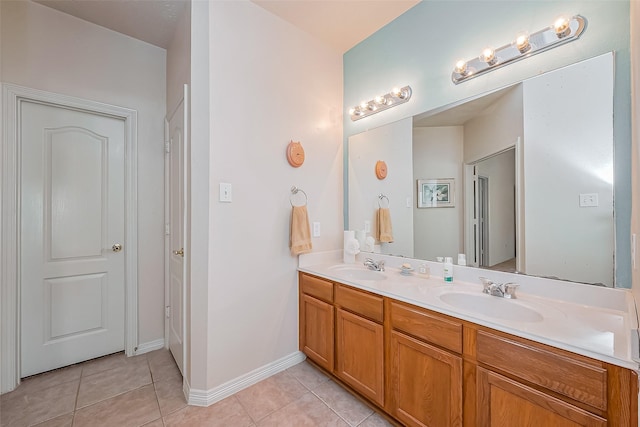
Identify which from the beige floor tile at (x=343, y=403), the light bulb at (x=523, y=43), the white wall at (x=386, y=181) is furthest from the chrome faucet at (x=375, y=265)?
the light bulb at (x=523, y=43)

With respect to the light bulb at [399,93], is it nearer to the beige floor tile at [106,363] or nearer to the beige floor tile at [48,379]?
the beige floor tile at [106,363]

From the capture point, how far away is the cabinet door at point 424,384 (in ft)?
3.86

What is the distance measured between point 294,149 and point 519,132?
1.45m

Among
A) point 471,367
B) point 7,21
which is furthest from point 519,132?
point 7,21

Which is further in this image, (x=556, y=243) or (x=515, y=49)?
(x=515, y=49)

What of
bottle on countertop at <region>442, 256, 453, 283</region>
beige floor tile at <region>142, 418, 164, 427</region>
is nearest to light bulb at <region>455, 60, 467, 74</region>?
bottle on countertop at <region>442, 256, 453, 283</region>

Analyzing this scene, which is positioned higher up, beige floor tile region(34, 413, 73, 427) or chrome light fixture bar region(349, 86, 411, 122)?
chrome light fixture bar region(349, 86, 411, 122)

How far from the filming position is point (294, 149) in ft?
6.81

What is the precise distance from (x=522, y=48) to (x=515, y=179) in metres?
0.70

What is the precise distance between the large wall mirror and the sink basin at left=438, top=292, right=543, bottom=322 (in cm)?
24

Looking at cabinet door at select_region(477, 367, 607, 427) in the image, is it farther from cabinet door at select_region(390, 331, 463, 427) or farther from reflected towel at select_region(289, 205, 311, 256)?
reflected towel at select_region(289, 205, 311, 256)

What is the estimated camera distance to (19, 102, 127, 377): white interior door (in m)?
1.92

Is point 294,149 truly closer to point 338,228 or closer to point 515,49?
point 338,228

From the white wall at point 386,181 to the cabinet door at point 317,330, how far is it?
695mm
